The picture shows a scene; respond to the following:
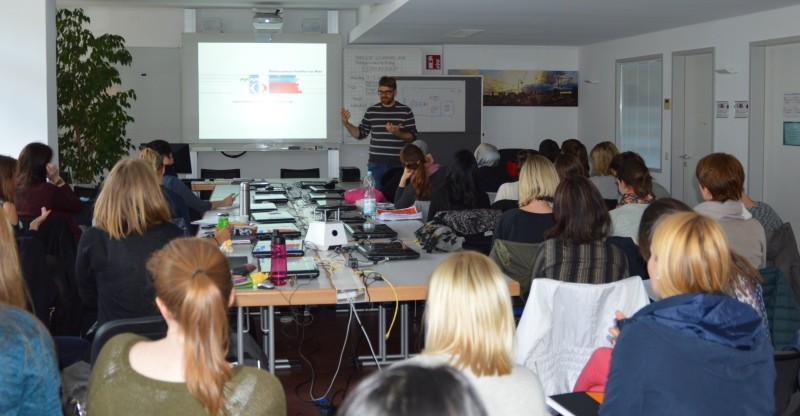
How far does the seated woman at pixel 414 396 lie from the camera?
957 millimetres

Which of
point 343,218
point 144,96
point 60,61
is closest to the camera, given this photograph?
point 343,218

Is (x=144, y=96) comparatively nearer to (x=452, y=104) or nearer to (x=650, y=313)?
(x=452, y=104)

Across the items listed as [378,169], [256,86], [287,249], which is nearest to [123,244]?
[287,249]

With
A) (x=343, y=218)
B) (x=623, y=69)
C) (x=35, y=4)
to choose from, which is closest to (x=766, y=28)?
(x=623, y=69)

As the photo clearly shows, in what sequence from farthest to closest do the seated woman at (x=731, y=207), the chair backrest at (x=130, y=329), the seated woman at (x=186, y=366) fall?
1. the seated woman at (x=731, y=207)
2. the chair backrest at (x=130, y=329)
3. the seated woman at (x=186, y=366)

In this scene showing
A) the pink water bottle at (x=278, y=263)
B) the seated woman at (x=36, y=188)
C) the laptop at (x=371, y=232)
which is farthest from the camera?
the seated woman at (x=36, y=188)

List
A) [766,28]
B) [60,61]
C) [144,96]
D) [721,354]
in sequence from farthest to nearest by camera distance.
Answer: [144,96] < [60,61] < [766,28] < [721,354]

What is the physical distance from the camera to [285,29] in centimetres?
1161

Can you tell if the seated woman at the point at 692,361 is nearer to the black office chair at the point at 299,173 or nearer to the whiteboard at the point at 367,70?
the black office chair at the point at 299,173

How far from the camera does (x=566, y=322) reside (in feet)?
11.4

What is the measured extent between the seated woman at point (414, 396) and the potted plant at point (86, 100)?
32.0 ft

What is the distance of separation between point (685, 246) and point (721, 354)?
321 mm

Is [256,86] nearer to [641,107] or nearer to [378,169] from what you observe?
[378,169]

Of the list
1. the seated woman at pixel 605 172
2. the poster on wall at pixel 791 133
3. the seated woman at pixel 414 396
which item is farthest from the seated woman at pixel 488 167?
the seated woman at pixel 414 396
